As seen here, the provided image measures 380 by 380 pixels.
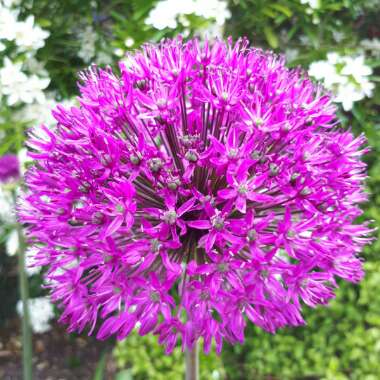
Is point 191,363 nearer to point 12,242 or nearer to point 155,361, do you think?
point 12,242

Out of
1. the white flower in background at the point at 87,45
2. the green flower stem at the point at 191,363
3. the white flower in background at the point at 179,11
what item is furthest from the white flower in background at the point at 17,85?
the green flower stem at the point at 191,363

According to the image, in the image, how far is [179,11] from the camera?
1.77 metres

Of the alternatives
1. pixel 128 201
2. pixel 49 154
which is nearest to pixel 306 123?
pixel 128 201

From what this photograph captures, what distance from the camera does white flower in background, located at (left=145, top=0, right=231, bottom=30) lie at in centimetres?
176

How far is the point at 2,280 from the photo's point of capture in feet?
8.73

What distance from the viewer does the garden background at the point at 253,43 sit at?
1816 mm

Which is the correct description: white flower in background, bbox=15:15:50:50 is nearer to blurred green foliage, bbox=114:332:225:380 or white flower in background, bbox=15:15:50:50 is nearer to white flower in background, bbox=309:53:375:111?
white flower in background, bbox=309:53:375:111

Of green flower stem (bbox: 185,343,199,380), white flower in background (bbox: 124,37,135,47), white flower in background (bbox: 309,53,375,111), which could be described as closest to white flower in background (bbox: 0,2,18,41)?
white flower in background (bbox: 124,37,135,47)

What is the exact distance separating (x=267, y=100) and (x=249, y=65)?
0.09 m

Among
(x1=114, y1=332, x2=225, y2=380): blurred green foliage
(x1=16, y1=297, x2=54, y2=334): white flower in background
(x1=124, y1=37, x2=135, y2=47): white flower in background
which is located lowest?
(x1=114, y1=332, x2=225, y2=380): blurred green foliage

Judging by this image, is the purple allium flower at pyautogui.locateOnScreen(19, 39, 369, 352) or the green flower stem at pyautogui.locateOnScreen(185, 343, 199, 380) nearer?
the purple allium flower at pyautogui.locateOnScreen(19, 39, 369, 352)

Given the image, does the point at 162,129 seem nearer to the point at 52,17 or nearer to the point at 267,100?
the point at 267,100

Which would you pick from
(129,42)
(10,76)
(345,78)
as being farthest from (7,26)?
(345,78)

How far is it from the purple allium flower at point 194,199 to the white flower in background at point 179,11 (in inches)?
32.5
